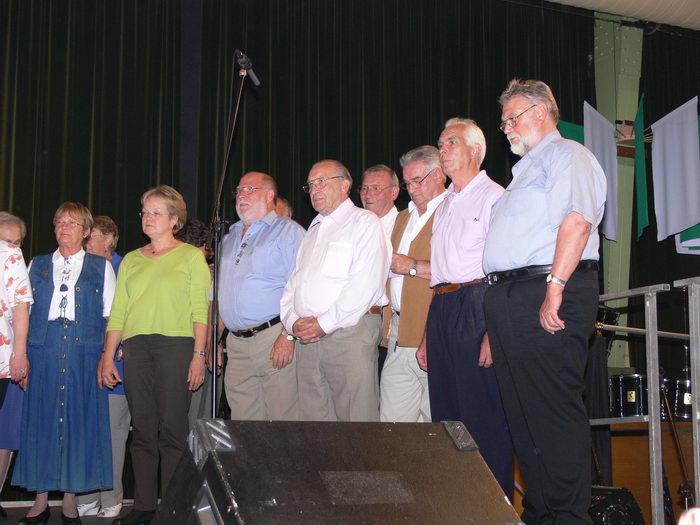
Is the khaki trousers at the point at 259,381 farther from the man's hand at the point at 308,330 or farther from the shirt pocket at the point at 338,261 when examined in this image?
the shirt pocket at the point at 338,261

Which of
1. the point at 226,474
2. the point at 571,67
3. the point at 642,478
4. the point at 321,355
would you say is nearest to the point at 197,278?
the point at 321,355

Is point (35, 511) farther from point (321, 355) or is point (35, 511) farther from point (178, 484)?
point (178, 484)

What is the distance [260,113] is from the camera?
6375mm

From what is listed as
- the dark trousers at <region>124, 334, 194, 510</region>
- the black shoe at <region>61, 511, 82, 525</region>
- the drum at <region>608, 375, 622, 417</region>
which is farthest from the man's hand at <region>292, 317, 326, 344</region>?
the drum at <region>608, 375, 622, 417</region>

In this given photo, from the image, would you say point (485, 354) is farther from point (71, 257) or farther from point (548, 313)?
point (71, 257)

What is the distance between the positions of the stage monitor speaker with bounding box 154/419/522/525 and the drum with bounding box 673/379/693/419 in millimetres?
3390

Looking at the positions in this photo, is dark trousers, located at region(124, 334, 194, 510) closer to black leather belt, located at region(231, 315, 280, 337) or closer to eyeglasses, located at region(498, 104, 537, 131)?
black leather belt, located at region(231, 315, 280, 337)

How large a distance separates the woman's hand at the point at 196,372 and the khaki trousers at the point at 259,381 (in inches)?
5.2

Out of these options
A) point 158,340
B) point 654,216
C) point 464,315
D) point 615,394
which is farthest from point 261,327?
point 654,216

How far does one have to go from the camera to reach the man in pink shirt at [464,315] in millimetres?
3104

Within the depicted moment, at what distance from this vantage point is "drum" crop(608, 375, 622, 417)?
504 centimetres

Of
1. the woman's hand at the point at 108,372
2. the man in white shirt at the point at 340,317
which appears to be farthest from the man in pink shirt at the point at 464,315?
the woman's hand at the point at 108,372

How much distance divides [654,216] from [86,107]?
5358 mm

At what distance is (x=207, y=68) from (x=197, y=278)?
8.63 feet
